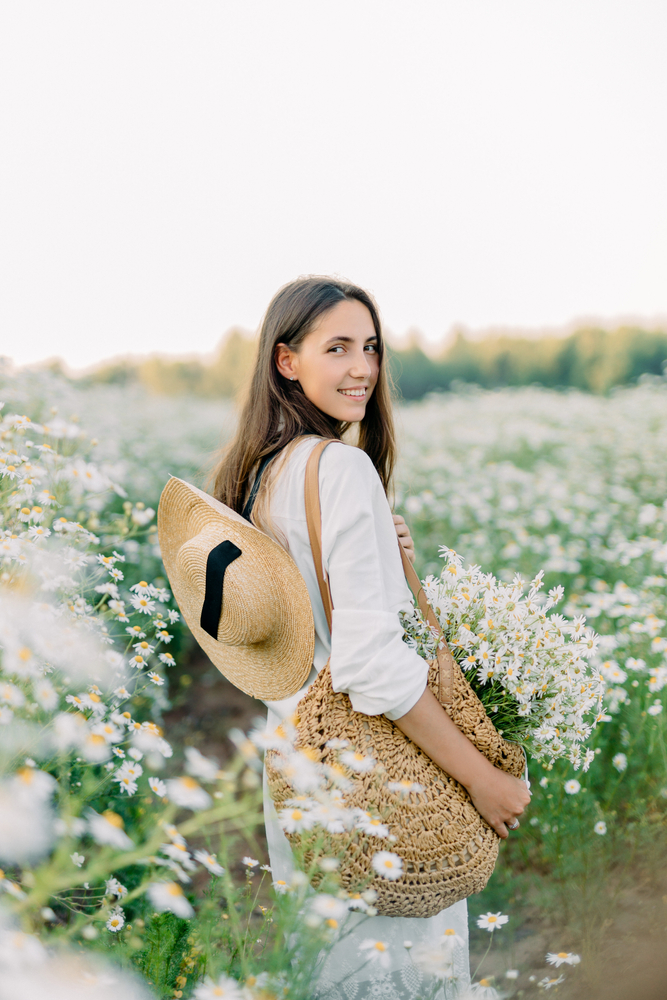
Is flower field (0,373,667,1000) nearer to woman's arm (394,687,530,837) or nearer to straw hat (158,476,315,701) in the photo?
woman's arm (394,687,530,837)

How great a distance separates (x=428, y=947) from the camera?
139 centimetres

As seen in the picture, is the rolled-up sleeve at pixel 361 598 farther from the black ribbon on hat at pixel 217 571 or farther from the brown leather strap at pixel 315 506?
the black ribbon on hat at pixel 217 571

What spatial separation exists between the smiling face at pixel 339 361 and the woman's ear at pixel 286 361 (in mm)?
21

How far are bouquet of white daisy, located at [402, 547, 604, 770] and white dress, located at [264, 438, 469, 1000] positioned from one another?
141mm

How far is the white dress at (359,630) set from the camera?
51.2 inches

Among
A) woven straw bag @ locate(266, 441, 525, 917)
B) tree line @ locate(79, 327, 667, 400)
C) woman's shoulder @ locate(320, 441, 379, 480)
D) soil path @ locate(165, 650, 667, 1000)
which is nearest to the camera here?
woven straw bag @ locate(266, 441, 525, 917)

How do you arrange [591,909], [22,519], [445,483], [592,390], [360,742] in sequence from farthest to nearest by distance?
[592,390] < [445,483] < [591,909] < [22,519] < [360,742]

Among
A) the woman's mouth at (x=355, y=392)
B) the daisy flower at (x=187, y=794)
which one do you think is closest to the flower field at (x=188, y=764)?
the daisy flower at (x=187, y=794)

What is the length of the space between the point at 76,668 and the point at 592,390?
15.8 m

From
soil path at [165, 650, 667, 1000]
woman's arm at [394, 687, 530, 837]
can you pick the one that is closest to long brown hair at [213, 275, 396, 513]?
woman's arm at [394, 687, 530, 837]

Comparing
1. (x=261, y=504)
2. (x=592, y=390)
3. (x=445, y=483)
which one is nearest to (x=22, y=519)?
(x=261, y=504)

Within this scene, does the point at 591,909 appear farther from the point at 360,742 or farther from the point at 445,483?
the point at 445,483

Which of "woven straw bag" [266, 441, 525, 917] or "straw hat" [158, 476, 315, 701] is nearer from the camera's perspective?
"woven straw bag" [266, 441, 525, 917]

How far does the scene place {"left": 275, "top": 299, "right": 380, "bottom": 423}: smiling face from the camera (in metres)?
1.62
